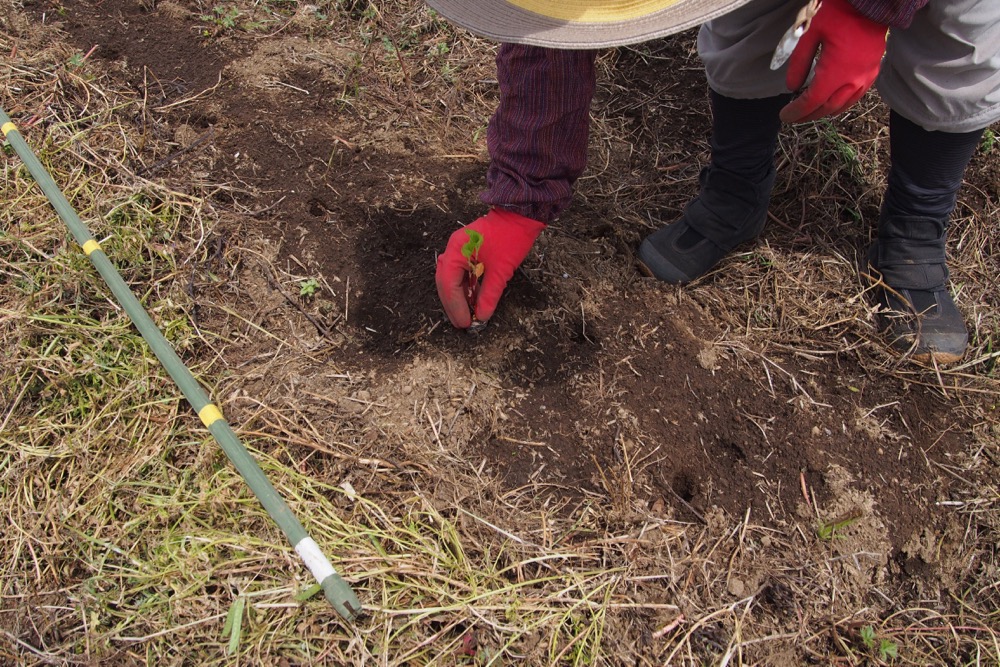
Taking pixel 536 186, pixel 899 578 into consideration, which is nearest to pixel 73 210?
pixel 536 186

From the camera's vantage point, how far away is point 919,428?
161 cm

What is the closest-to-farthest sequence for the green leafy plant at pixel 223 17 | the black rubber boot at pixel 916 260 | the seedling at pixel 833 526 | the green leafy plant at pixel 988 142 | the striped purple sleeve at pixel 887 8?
1. the striped purple sleeve at pixel 887 8
2. the seedling at pixel 833 526
3. the black rubber boot at pixel 916 260
4. the green leafy plant at pixel 988 142
5. the green leafy plant at pixel 223 17

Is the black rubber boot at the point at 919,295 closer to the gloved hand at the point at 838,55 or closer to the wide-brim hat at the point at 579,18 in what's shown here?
the gloved hand at the point at 838,55

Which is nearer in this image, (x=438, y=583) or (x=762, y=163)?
(x=438, y=583)

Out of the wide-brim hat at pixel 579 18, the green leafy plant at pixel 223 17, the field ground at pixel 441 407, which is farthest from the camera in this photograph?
the green leafy plant at pixel 223 17

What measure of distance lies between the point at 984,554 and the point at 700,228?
3.25 ft

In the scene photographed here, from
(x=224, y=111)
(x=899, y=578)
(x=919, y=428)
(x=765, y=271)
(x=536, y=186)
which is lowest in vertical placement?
(x=899, y=578)

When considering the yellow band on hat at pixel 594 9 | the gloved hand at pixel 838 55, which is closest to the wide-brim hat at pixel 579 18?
the yellow band on hat at pixel 594 9

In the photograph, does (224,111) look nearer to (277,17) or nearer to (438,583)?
(277,17)

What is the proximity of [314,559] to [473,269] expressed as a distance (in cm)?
68

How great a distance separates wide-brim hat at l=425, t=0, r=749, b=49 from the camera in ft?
3.06

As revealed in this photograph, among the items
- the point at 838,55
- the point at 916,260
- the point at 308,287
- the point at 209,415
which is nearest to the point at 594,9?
the point at 838,55

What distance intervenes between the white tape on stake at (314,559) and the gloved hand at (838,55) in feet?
4.15

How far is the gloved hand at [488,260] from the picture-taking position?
58.3 inches
